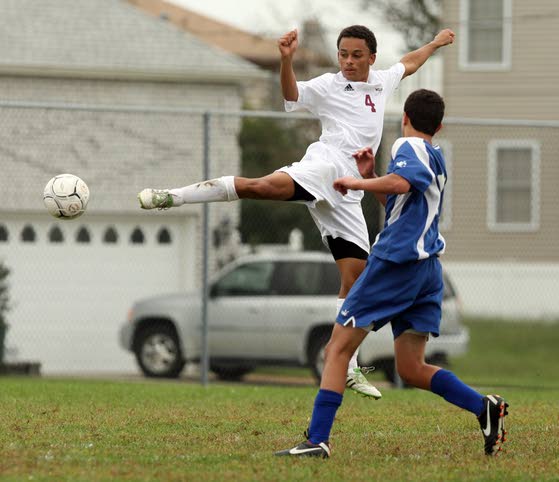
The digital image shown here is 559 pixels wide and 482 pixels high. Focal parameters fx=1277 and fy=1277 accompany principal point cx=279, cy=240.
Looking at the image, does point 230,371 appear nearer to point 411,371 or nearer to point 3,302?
point 3,302

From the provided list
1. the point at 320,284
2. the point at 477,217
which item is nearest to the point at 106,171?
the point at 320,284

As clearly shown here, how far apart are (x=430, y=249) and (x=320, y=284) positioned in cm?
956

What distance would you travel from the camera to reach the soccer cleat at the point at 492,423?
6969mm

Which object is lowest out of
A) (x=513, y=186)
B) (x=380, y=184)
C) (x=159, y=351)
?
(x=159, y=351)

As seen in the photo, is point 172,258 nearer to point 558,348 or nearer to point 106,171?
point 106,171

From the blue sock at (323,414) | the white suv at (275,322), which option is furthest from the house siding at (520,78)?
the blue sock at (323,414)

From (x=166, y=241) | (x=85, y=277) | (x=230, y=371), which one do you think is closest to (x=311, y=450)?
(x=230, y=371)

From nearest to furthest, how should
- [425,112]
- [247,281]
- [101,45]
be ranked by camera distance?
[425,112]
[247,281]
[101,45]

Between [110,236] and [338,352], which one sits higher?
[110,236]

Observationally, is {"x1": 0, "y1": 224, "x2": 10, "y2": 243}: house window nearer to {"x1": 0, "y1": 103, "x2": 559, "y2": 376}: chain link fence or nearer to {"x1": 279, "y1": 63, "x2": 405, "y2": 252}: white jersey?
{"x1": 0, "y1": 103, "x2": 559, "y2": 376}: chain link fence

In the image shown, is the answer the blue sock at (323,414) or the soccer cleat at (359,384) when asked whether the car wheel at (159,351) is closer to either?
A: the soccer cleat at (359,384)

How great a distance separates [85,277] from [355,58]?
10222mm

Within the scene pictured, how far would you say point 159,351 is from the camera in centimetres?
1712

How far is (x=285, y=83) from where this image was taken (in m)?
8.22
